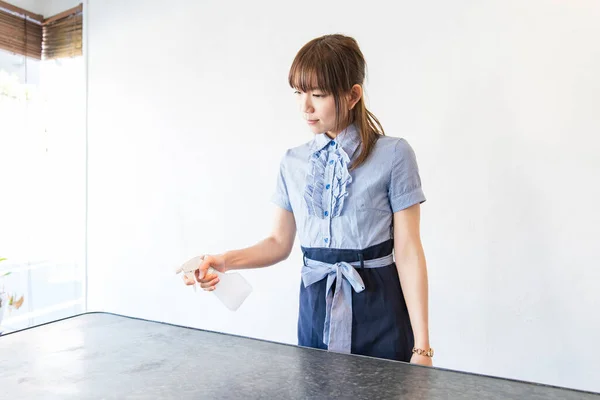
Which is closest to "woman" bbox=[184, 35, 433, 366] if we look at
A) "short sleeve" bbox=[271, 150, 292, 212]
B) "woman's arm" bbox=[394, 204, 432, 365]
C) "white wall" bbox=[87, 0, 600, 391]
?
"woman's arm" bbox=[394, 204, 432, 365]

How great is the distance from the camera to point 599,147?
175 cm

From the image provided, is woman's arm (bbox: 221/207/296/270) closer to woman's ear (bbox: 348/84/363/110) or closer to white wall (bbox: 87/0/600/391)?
woman's ear (bbox: 348/84/363/110)

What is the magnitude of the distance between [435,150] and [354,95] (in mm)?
913

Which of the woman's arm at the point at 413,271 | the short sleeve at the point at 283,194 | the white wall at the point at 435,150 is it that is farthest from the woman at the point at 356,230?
the white wall at the point at 435,150

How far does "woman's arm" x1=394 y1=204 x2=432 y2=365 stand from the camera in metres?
1.16

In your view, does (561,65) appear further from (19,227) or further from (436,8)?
(19,227)

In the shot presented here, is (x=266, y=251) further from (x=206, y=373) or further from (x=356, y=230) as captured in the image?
(x=206, y=373)

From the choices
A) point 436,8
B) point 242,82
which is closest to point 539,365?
point 436,8

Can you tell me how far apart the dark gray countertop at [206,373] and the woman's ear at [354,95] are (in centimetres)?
61

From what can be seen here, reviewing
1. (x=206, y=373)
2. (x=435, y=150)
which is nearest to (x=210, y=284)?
(x=206, y=373)

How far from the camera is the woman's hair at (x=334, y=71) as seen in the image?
1.18m

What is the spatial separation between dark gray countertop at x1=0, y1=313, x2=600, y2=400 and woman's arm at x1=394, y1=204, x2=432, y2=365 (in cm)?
31

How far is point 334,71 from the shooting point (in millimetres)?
1180

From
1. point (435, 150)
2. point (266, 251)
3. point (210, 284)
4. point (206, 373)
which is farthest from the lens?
point (435, 150)
